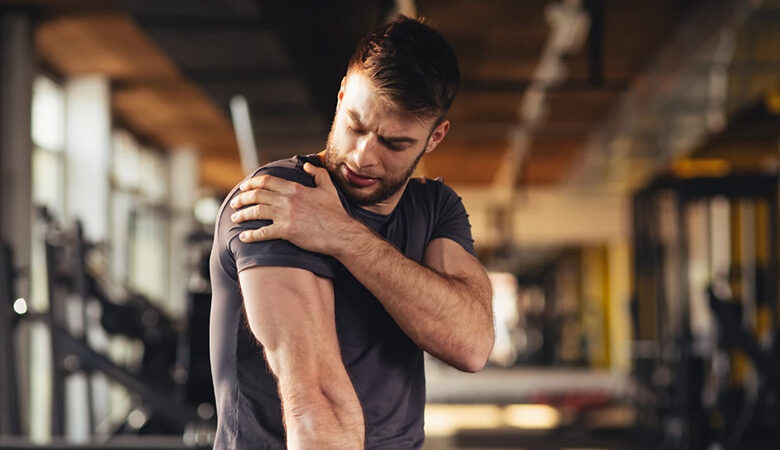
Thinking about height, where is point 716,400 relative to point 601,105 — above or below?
below

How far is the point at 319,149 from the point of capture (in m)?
7.73

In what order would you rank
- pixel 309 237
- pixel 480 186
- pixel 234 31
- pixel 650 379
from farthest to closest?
pixel 480 186, pixel 650 379, pixel 234 31, pixel 309 237

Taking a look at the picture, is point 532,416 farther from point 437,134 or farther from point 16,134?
point 437,134

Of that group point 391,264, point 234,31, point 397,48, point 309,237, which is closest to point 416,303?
point 391,264

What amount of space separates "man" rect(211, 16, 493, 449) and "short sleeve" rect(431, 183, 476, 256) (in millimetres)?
106

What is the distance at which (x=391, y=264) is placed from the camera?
52.9 inches

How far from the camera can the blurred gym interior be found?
5.03m

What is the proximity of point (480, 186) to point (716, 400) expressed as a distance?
10.1 metres

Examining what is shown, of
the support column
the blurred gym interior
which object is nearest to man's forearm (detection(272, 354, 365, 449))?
the blurred gym interior

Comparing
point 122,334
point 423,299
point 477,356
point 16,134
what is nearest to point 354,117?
point 423,299

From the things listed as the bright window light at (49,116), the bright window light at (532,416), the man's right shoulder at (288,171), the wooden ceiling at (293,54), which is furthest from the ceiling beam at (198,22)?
the bright window light at (532,416)

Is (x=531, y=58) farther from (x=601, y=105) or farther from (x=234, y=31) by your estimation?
(x=234, y=31)

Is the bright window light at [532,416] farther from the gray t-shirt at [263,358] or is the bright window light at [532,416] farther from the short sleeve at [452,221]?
the gray t-shirt at [263,358]

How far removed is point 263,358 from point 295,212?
8.0 inches
